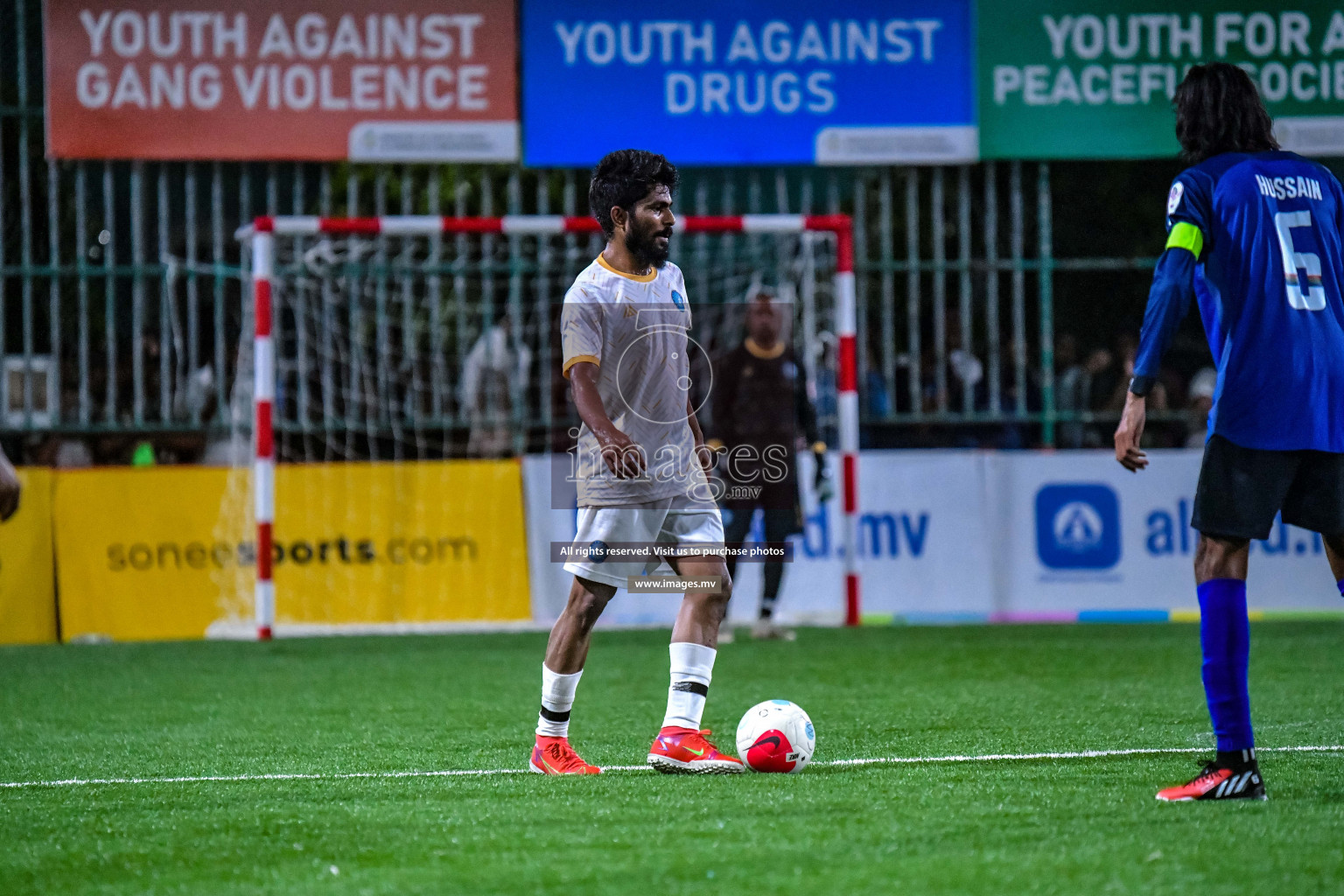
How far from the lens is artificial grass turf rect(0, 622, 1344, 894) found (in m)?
3.76

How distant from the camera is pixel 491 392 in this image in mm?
12789

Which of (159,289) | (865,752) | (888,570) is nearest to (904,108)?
(888,570)

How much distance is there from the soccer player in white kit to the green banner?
25.2 ft

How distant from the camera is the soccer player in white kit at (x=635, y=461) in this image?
17.8 feet

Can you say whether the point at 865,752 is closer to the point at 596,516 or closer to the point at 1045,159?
the point at 596,516

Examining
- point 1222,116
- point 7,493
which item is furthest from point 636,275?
point 7,493

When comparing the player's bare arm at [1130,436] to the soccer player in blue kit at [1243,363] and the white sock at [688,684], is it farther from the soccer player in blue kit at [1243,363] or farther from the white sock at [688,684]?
the white sock at [688,684]

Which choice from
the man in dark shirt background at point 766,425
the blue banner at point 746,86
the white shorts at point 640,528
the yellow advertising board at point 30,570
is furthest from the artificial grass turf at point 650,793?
the blue banner at point 746,86

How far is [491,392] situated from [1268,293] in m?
8.72

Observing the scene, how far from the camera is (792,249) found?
13164 mm

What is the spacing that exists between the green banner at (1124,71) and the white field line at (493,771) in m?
7.77

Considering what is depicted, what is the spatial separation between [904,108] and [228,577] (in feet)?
18.9

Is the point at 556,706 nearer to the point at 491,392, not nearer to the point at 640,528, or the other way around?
the point at 640,528

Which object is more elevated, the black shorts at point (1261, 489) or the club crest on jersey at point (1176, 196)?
the club crest on jersey at point (1176, 196)
